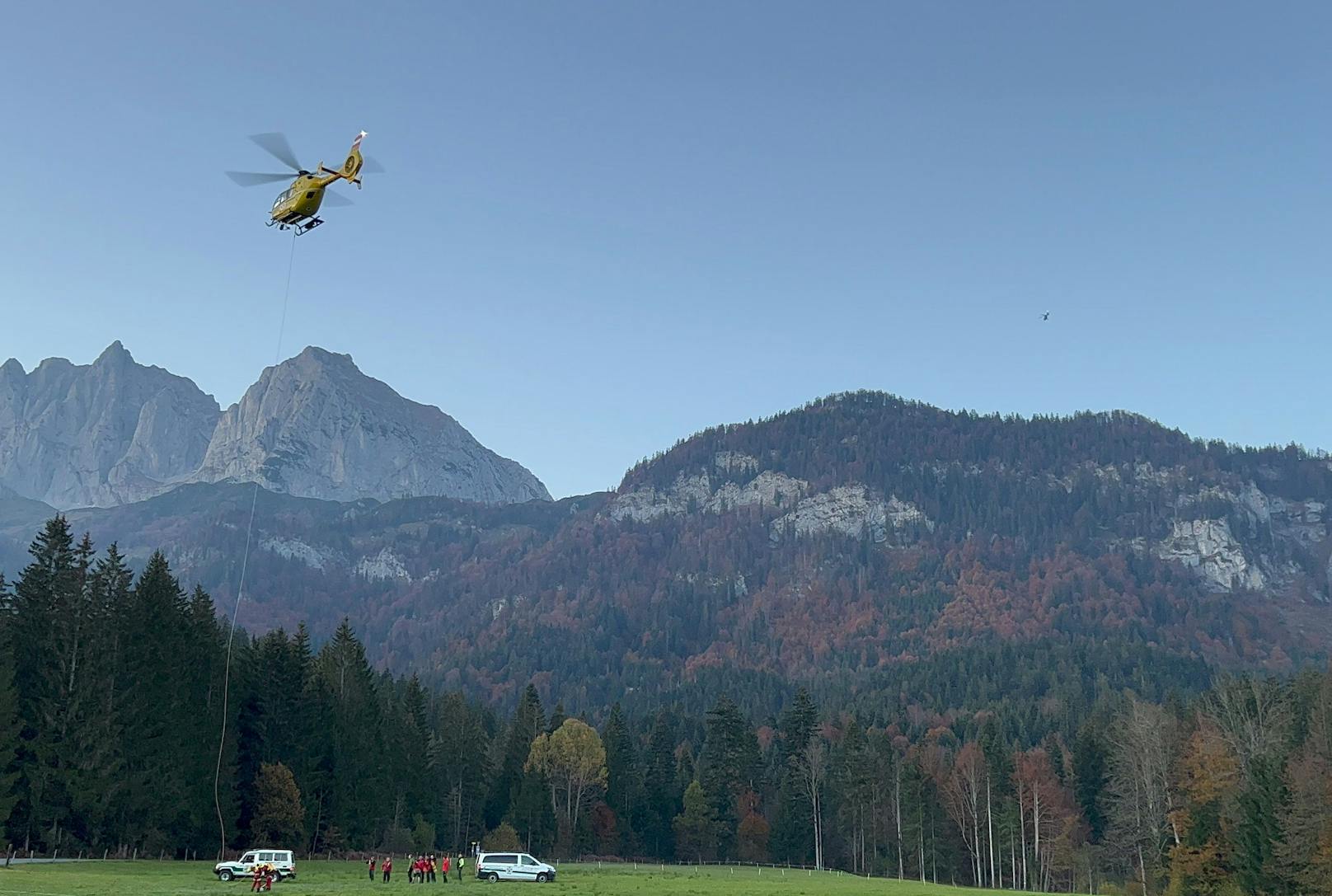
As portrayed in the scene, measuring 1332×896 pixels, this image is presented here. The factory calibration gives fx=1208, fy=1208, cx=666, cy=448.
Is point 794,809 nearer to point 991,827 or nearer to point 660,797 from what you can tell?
point 660,797

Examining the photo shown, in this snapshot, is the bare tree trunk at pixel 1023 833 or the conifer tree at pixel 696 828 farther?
the conifer tree at pixel 696 828

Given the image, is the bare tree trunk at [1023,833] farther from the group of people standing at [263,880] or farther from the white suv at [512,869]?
the group of people standing at [263,880]

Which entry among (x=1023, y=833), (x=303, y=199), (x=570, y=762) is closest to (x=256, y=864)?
(x=303, y=199)

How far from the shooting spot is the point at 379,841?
10519 centimetres

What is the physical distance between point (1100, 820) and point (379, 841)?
243ft

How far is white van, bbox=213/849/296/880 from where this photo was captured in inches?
2286

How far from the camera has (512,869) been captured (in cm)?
6638

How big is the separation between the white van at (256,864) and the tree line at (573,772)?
1182 centimetres

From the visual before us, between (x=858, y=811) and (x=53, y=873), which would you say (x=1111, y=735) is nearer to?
(x=858, y=811)

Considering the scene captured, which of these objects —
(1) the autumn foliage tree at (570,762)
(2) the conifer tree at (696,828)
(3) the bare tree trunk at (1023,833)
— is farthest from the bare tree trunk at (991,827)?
(1) the autumn foliage tree at (570,762)

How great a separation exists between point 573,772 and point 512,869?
220 feet

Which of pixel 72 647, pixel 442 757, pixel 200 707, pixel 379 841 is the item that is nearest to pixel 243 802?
pixel 200 707

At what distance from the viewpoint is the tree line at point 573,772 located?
228ft

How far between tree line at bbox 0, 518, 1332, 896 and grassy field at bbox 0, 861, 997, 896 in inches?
281
